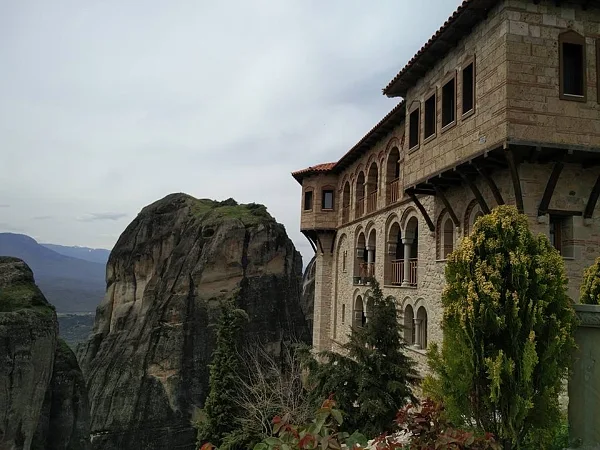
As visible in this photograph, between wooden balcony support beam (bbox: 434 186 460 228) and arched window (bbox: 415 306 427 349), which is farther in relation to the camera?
arched window (bbox: 415 306 427 349)

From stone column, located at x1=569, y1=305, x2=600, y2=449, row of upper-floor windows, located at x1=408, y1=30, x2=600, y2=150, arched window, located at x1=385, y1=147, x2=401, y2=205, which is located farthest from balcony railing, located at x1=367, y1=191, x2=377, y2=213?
stone column, located at x1=569, y1=305, x2=600, y2=449

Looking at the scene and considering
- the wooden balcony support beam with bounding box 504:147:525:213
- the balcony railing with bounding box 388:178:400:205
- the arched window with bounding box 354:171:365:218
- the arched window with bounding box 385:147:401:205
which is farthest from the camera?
the arched window with bounding box 354:171:365:218

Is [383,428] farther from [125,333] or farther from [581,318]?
[125,333]

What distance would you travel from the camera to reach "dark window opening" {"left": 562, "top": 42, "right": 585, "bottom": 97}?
10.3 meters

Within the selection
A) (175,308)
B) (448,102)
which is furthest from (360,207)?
(175,308)

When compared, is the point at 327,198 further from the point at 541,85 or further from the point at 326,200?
the point at 541,85

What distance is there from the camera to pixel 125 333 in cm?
3359

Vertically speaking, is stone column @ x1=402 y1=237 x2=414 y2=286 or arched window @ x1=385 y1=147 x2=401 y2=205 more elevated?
arched window @ x1=385 y1=147 x2=401 y2=205

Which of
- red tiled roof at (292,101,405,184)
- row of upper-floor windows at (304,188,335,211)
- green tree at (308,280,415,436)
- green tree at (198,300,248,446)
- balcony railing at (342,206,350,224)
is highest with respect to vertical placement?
red tiled roof at (292,101,405,184)

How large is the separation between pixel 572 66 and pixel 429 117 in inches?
151

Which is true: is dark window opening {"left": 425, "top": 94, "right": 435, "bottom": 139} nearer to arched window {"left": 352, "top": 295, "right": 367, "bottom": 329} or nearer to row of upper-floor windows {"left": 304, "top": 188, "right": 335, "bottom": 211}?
arched window {"left": 352, "top": 295, "right": 367, "bottom": 329}

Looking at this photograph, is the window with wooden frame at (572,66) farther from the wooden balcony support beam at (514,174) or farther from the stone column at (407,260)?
the stone column at (407,260)

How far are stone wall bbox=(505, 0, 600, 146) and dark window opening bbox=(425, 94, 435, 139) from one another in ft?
11.4

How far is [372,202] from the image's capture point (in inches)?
853
